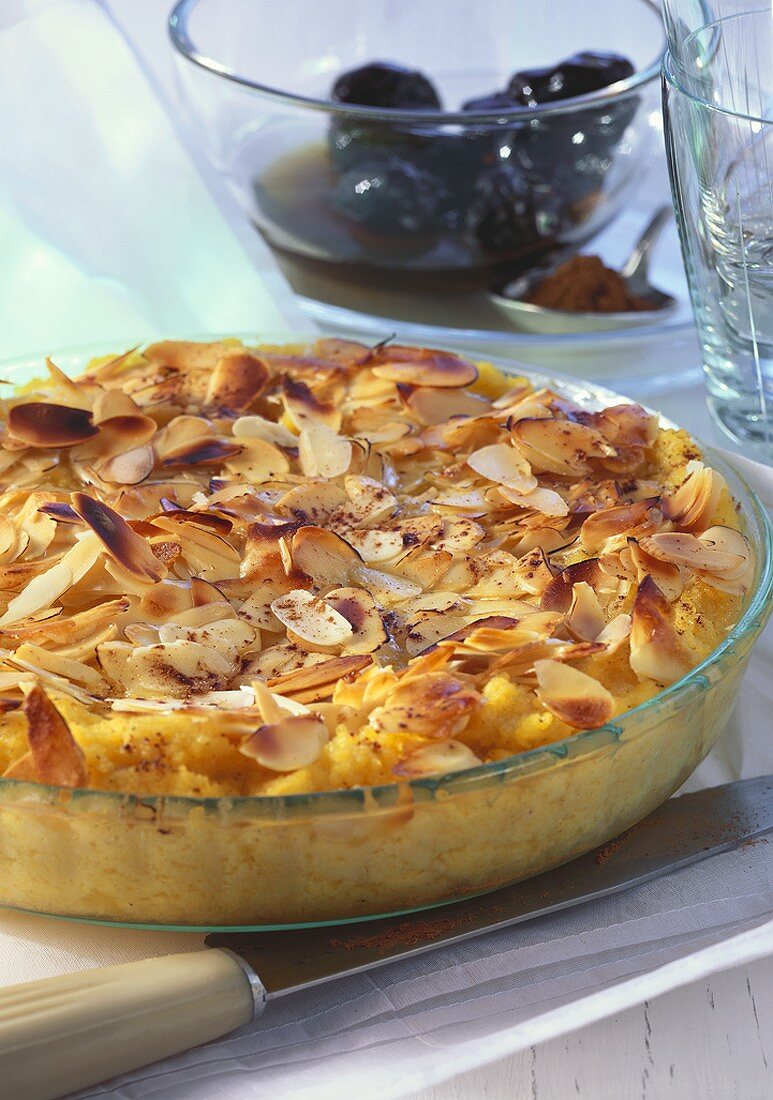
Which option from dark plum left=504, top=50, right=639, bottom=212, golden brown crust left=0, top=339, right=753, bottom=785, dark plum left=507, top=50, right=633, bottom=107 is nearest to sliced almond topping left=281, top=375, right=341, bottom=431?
golden brown crust left=0, top=339, right=753, bottom=785

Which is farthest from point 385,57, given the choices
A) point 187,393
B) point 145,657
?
point 145,657

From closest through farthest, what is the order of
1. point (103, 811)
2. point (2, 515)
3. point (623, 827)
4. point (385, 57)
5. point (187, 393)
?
point (103, 811) → point (623, 827) → point (2, 515) → point (187, 393) → point (385, 57)

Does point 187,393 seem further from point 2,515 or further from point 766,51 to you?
point 766,51

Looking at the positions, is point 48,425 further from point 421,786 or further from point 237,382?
point 421,786

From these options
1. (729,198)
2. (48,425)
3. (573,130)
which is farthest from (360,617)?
(573,130)

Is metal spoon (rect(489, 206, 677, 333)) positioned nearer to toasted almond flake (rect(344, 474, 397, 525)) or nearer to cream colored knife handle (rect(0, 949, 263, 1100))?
toasted almond flake (rect(344, 474, 397, 525))
